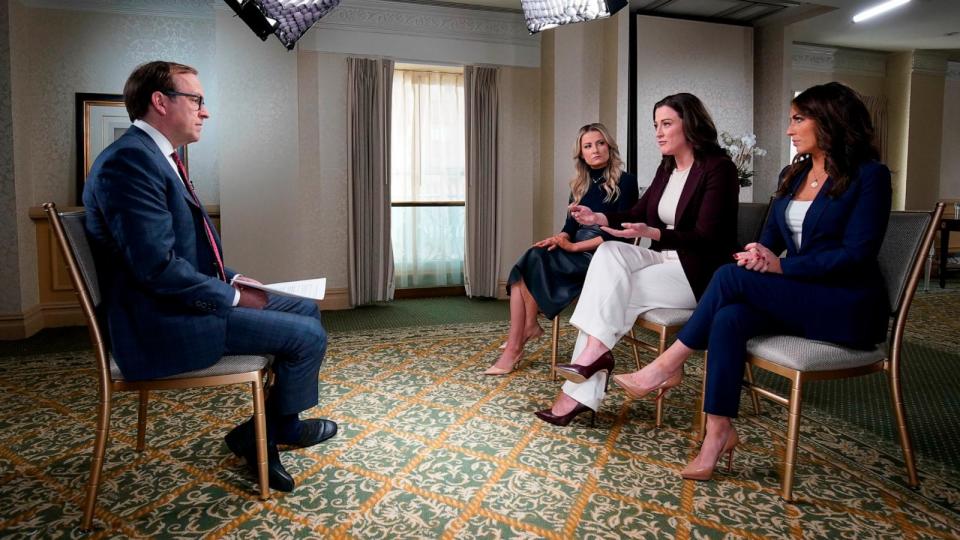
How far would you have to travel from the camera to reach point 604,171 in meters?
3.45

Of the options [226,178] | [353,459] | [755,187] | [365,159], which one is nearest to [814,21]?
[755,187]

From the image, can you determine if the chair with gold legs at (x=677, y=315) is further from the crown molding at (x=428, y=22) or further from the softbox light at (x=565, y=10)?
the crown molding at (x=428, y=22)

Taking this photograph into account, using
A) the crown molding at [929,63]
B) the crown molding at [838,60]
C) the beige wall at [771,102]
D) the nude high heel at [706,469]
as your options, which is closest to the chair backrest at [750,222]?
the nude high heel at [706,469]

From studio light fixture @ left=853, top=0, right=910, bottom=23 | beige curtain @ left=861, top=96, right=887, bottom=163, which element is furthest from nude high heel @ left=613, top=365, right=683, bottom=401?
beige curtain @ left=861, top=96, right=887, bottom=163

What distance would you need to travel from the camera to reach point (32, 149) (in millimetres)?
5035

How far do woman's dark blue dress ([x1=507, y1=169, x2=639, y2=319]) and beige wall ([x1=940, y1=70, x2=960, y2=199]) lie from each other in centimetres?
822

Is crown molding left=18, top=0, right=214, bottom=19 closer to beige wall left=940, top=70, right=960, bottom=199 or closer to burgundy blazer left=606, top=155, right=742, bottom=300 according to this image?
burgundy blazer left=606, top=155, right=742, bottom=300

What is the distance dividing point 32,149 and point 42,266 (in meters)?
0.93

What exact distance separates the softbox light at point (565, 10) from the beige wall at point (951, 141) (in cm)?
863

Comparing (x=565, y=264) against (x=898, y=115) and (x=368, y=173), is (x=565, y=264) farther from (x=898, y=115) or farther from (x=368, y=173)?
(x=898, y=115)

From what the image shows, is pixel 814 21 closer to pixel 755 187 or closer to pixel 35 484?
pixel 755 187

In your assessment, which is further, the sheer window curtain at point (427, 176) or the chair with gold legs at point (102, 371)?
the sheer window curtain at point (427, 176)

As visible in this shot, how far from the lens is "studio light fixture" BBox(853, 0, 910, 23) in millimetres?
6176

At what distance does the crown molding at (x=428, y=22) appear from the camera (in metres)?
5.81
